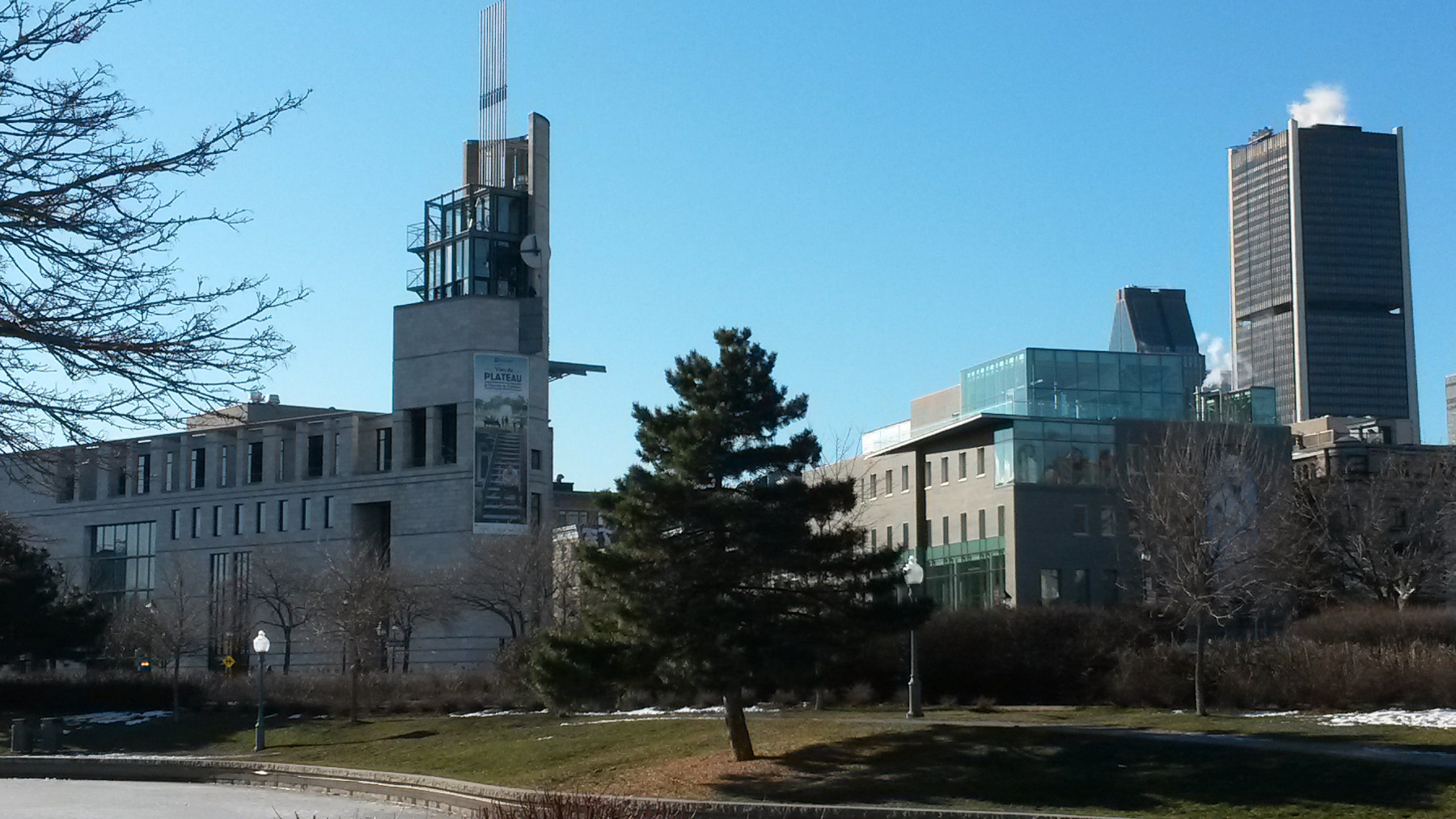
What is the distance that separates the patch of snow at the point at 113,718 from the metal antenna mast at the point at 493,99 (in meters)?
41.6

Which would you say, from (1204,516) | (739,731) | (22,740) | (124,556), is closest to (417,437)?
(124,556)

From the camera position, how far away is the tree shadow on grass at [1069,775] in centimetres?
2448

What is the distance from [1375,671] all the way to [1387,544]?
1119 inches

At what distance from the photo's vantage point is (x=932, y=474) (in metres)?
78.8

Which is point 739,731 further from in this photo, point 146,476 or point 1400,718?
point 146,476

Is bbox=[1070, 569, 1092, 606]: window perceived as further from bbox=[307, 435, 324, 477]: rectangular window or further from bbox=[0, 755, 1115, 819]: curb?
bbox=[307, 435, 324, 477]: rectangular window

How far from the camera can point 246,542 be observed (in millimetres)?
101438

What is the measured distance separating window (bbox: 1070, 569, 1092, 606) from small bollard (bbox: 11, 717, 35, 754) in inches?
1687

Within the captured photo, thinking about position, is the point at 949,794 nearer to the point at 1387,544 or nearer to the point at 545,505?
the point at 1387,544

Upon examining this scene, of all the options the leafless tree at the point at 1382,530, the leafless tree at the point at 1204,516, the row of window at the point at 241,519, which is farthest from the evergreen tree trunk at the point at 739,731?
the row of window at the point at 241,519

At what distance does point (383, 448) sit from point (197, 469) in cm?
1496

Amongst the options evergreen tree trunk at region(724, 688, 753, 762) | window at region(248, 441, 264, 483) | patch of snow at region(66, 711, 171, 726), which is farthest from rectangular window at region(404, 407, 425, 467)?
evergreen tree trunk at region(724, 688, 753, 762)

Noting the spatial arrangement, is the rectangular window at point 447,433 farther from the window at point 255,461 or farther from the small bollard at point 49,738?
the small bollard at point 49,738

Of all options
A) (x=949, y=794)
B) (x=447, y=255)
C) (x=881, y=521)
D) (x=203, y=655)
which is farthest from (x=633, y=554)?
(x=203, y=655)
